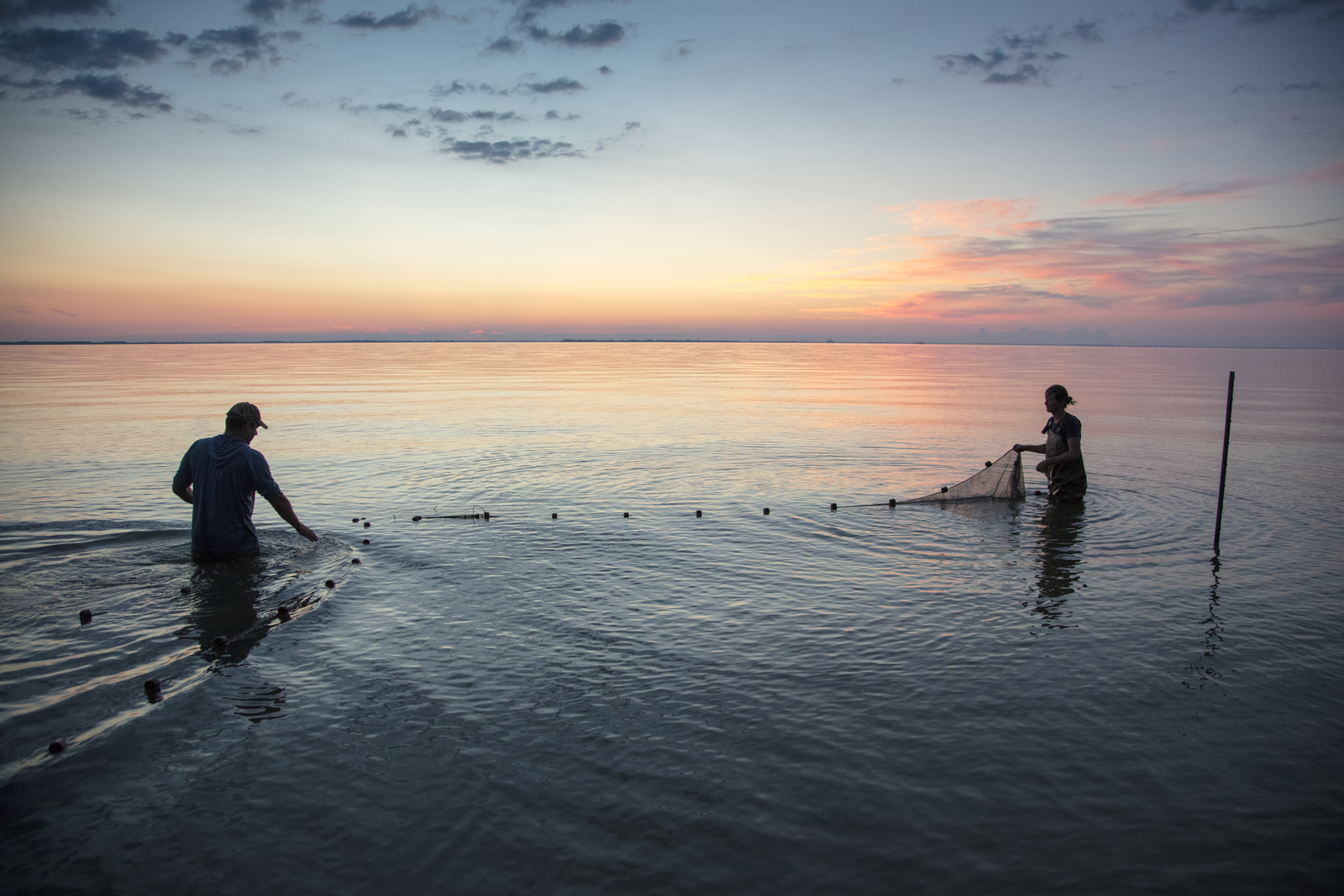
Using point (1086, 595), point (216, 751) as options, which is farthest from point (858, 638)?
point (216, 751)

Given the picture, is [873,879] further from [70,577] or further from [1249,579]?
[70,577]

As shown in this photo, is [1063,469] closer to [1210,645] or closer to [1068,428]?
[1068,428]

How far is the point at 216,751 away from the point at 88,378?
71.1 meters

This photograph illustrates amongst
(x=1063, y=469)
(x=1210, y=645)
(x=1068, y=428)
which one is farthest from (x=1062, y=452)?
(x=1210, y=645)

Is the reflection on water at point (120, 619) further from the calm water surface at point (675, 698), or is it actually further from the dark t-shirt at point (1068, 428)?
the dark t-shirt at point (1068, 428)

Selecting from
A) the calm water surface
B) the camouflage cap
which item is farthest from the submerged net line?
the camouflage cap

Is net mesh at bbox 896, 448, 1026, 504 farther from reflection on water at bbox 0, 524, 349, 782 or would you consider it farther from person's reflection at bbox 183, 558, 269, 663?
person's reflection at bbox 183, 558, 269, 663

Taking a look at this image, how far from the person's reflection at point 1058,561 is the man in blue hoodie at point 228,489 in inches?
378

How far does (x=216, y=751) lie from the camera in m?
6.13

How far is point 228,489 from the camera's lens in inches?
408

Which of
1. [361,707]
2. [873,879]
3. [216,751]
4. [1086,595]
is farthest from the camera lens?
[1086,595]

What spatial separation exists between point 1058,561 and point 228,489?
12462 mm

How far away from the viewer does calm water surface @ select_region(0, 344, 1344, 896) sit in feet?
16.4

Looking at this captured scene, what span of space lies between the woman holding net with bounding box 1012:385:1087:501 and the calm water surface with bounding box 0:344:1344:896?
0.79 metres
